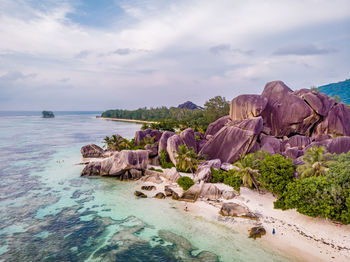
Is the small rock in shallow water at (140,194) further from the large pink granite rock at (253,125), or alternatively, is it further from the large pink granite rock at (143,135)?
the large pink granite rock at (253,125)

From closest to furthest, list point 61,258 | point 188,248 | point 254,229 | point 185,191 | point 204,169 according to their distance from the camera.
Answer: point 61,258
point 188,248
point 254,229
point 185,191
point 204,169

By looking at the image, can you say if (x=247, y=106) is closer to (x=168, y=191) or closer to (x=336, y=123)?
(x=336, y=123)

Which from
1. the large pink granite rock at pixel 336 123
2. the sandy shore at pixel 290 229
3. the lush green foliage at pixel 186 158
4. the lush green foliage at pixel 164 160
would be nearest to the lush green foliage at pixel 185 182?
the lush green foliage at pixel 186 158

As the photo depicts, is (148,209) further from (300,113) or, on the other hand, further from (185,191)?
(300,113)

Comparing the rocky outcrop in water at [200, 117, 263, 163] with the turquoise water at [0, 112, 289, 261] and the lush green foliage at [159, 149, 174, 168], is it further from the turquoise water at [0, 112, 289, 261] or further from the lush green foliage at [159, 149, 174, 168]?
the turquoise water at [0, 112, 289, 261]

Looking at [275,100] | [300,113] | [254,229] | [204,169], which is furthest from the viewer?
[275,100]

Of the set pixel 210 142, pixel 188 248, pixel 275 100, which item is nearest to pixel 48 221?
pixel 188 248
